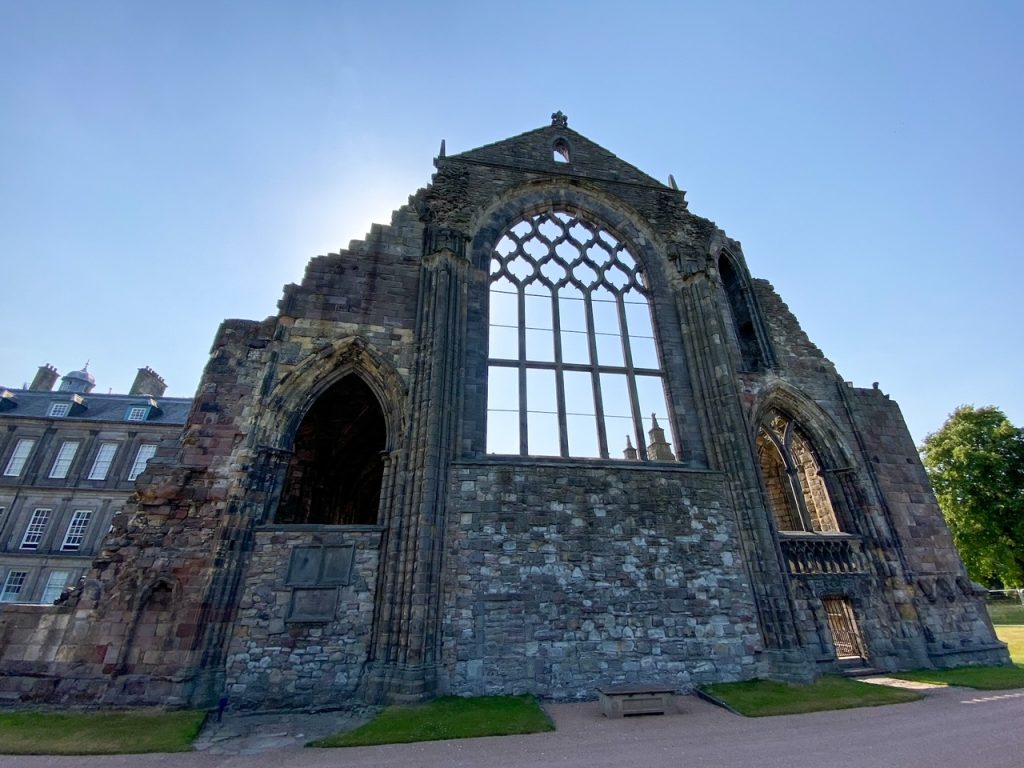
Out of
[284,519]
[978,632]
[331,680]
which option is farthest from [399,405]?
[978,632]

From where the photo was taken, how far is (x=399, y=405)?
10.6 m

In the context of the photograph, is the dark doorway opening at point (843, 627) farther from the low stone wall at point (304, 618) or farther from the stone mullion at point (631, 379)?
the low stone wall at point (304, 618)

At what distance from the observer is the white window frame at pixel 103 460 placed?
90.4 feet

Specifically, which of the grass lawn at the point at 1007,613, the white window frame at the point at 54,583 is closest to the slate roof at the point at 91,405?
the white window frame at the point at 54,583

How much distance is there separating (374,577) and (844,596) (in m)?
10.7

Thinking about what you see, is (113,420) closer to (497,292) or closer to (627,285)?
(497,292)

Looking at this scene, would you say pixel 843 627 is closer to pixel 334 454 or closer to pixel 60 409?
pixel 334 454

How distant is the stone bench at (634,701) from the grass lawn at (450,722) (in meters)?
1.03

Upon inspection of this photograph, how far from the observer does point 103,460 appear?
2802 cm

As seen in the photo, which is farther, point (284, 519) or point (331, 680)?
point (284, 519)

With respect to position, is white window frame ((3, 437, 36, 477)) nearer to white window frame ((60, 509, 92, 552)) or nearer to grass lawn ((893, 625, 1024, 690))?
white window frame ((60, 509, 92, 552))

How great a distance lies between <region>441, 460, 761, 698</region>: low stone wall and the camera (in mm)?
8594

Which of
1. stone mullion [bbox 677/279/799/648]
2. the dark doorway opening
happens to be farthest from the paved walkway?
the dark doorway opening

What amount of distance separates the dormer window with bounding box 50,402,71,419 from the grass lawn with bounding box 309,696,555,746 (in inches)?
1326
